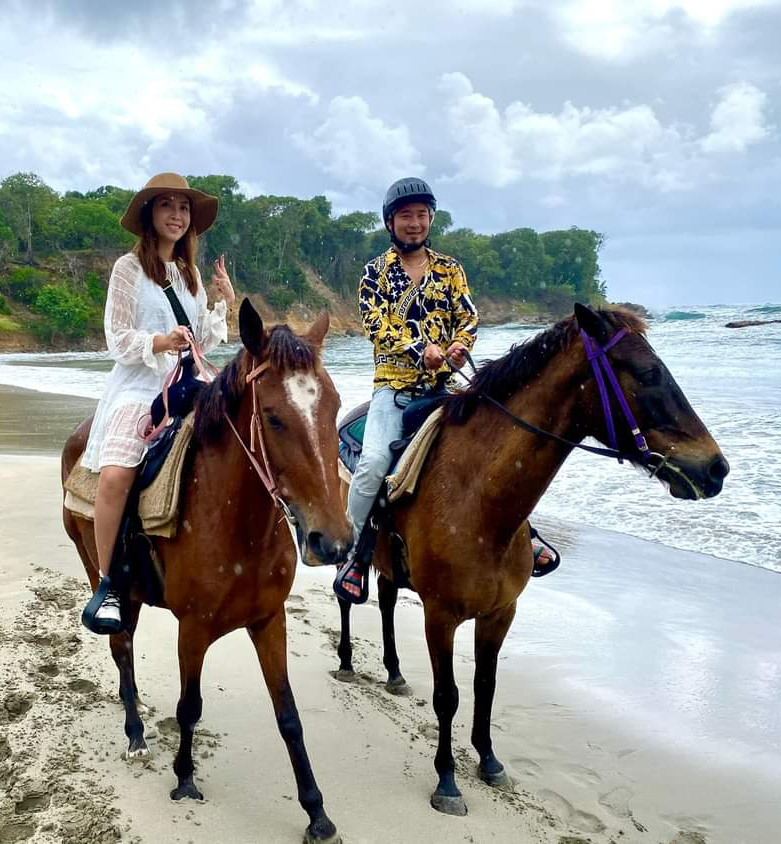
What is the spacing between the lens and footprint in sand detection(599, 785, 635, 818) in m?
3.30

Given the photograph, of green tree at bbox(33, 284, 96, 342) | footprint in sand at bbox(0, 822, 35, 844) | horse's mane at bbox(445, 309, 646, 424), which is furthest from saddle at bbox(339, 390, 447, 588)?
green tree at bbox(33, 284, 96, 342)

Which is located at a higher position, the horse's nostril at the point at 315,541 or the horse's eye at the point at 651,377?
the horse's eye at the point at 651,377

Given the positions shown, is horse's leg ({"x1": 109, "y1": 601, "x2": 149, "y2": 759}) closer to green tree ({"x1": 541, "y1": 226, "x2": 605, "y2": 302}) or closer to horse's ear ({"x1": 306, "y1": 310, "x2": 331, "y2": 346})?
horse's ear ({"x1": 306, "y1": 310, "x2": 331, "y2": 346})

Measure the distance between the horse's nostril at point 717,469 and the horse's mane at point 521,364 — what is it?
25.5 inches

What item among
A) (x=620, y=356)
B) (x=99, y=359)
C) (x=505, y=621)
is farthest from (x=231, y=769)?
(x=99, y=359)

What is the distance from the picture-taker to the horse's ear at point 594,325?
3.01m

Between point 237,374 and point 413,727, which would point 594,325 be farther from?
point 413,727

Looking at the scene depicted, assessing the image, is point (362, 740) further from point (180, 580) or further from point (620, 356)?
point (620, 356)

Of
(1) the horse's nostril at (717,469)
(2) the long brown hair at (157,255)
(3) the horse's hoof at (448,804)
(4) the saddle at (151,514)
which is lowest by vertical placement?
(3) the horse's hoof at (448,804)

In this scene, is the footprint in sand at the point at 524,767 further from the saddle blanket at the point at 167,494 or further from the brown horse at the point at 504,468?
the saddle blanket at the point at 167,494

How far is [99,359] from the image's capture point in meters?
39.4

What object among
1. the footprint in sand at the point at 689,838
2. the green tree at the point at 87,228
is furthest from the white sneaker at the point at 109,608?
the green tree at the point at 87,228

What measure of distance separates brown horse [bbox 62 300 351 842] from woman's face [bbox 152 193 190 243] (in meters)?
0.96

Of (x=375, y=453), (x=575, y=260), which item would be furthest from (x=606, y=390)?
(x=575, y=260)
